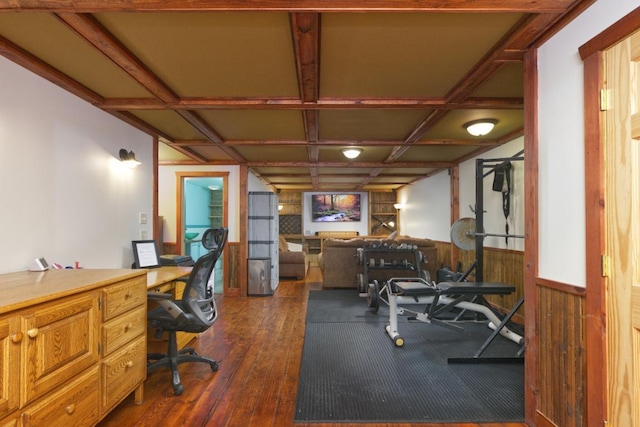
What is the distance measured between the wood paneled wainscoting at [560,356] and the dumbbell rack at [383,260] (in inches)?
115

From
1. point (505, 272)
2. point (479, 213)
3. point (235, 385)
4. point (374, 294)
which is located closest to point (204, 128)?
point (235, 385)

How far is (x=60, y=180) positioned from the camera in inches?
98.3

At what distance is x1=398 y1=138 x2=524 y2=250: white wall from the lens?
4.17 meters

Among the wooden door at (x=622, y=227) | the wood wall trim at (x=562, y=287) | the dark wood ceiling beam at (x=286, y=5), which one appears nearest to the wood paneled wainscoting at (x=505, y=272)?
the wood wall trim at (x=562, y=287)

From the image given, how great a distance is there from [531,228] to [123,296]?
252cm

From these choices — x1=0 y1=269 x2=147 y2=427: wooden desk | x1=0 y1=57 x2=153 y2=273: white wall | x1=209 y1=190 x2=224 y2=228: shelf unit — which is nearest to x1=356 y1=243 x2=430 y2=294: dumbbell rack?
x1=0 y1=57 x2=153 y2=273: white wall

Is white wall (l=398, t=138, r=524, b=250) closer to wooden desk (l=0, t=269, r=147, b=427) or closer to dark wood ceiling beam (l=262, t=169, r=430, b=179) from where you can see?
dark wood ceiling beam (l=262, t=169, r=430, b=179)

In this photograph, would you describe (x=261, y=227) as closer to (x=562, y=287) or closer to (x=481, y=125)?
(x=481, y=125)

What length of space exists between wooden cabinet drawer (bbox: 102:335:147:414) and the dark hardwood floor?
0.21 metres

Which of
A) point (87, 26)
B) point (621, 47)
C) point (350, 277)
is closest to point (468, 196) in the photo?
point (350, 277)

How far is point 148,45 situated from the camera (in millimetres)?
2041

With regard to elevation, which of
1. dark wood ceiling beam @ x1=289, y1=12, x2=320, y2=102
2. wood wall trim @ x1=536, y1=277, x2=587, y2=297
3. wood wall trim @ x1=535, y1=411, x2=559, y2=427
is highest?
dark wood ceiling beam @ x1=289, y1=12, x2=320, y2=102

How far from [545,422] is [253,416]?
1733mm

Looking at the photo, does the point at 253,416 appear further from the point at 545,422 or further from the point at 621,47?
the point at 621,47
